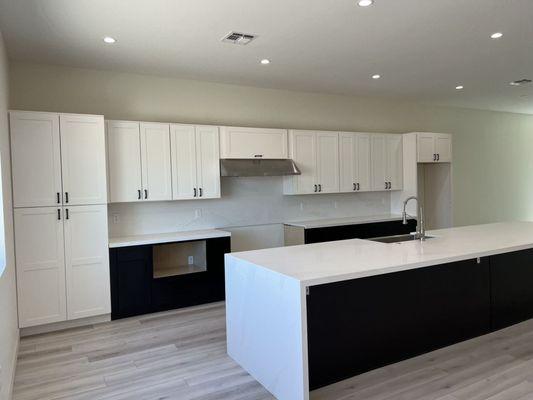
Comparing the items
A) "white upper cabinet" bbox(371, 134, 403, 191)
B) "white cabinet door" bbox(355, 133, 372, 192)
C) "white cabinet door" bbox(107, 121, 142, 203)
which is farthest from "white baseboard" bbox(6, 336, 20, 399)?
"white upper cabinet" bbox(371, 134, 403, 191)

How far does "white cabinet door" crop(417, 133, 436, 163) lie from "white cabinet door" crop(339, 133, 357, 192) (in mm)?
1168

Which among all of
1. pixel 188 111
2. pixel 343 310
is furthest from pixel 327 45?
pixel 343 310

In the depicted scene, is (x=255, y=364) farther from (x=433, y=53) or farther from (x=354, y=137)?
(x=354, y=137)

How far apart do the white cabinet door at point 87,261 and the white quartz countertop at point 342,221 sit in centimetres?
257

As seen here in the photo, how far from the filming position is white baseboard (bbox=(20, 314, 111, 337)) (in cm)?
405

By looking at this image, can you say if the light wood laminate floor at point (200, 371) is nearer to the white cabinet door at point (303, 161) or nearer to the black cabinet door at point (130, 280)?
the black cabinet door at point (130, 280)

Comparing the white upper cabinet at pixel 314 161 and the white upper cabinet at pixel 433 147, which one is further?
the white upper cabinet at pixel 433 147

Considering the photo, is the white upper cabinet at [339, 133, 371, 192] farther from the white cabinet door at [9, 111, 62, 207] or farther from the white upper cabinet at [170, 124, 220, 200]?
the white cabinet door at [9, 111, 62, 207]

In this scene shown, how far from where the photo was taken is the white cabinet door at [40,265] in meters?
3.95

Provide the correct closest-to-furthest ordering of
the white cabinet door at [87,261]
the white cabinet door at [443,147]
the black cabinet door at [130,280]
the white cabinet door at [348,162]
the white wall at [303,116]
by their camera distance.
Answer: the white cabinet door at [87,261] < the black cabinet door at [130,280] < the white wall at [303,116] < the white cabinet door at [348,162] < the white cabinet door at [443,147]

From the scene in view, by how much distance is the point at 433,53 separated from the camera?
4.37m

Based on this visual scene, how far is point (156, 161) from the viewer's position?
4.77 metres

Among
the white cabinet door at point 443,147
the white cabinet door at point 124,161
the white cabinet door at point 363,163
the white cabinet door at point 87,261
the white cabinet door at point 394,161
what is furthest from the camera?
the white cabinet door at point 443,147

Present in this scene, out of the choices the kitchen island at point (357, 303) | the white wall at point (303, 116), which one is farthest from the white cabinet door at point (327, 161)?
the kitchen island at point (357, 303)
